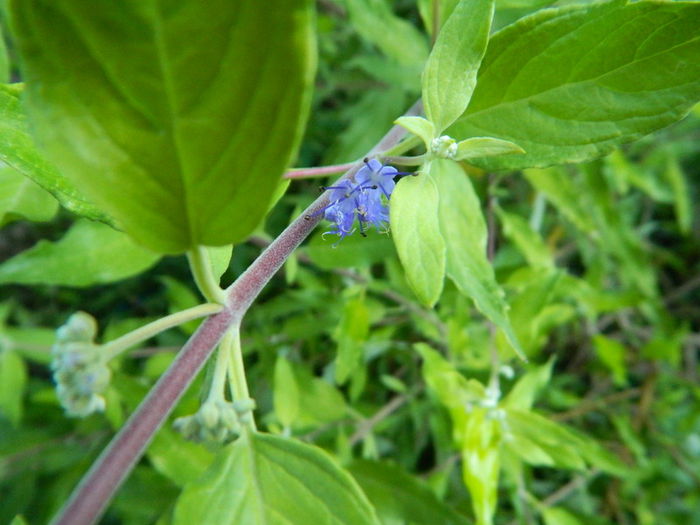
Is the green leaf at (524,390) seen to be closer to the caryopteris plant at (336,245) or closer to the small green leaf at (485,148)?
the caryopteris plant at (336,245)

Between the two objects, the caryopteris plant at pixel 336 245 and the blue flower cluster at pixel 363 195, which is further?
the blue flower cluster at pixel 363 195

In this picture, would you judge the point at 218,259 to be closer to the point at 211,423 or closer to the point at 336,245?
the point at 211,423

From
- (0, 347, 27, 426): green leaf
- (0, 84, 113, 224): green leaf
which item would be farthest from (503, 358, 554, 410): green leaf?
(0, 347, 27, 426): green leaf

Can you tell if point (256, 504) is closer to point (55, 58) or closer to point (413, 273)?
point (413, 273)

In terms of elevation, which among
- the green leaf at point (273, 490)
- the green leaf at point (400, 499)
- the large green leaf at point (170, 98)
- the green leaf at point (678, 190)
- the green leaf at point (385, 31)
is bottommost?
the green leaf at point (273, 490)

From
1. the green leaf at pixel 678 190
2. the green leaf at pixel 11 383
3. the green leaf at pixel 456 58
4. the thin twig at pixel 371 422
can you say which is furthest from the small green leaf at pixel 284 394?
the green leaf at pixel 678 190

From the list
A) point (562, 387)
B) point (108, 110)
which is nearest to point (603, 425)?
point (562, 387)
